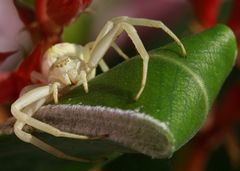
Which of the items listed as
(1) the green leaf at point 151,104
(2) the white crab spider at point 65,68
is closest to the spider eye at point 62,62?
(2) the white crab spider at point 65,68

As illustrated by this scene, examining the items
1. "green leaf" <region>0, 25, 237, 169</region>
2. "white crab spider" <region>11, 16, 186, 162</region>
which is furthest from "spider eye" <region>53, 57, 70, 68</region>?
"green leaf" <region>0, 25, 237, 169</region>

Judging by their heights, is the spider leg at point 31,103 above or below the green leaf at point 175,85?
→ below

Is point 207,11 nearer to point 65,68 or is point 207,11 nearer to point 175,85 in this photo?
point 65,68

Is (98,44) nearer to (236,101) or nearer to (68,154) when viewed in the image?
(68,154)

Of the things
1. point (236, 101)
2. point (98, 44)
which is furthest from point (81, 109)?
point (236, 101)

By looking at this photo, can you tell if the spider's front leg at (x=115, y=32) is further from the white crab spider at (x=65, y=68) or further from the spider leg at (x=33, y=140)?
the spider leg at (x=33, y=140)

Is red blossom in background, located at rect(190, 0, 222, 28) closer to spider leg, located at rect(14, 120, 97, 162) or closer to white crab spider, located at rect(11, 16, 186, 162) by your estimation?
white crab spider, located at rect(11, 16, 186, 162)
